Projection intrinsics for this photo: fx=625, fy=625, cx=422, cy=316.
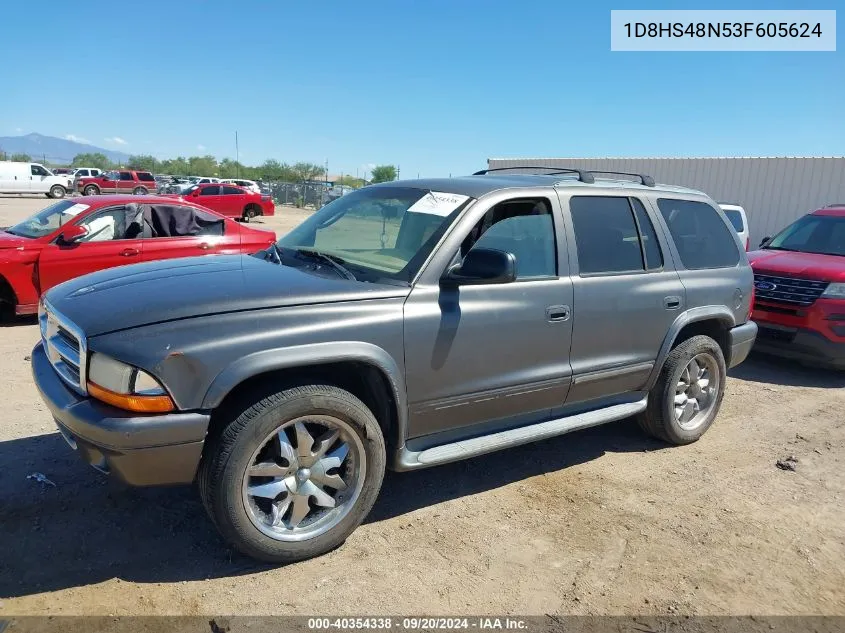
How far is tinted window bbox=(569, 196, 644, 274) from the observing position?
3.95 m

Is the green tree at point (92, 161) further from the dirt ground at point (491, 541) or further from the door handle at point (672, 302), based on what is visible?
the door handle at point (672, 302)

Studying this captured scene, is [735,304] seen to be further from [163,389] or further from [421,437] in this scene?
[163,389]

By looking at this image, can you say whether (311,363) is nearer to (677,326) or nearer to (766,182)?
(677,326)

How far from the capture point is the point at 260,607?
8.86 ft

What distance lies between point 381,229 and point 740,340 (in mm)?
3073

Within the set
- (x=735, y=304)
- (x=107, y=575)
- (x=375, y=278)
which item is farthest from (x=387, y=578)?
(x=735, y=304)

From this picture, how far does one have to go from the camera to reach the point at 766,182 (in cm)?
1678

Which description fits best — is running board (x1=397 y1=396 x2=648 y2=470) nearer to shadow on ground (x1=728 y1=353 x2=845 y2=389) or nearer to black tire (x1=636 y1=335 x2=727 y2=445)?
black tire (x1=636 y1=335 x2=727 y2=445)

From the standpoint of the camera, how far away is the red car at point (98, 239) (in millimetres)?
7043

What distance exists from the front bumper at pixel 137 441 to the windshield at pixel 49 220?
5592mm

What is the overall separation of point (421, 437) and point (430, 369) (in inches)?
16.1

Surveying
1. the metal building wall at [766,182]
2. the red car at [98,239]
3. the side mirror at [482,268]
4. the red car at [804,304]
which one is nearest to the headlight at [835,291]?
the red car at [804,304]

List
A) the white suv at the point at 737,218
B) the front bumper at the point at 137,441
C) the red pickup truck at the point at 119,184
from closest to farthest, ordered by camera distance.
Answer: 1. the front bumper at the point at 137,441
2. the white suv at the point at 737,218
3. the red pickup truck at the point at 119,184

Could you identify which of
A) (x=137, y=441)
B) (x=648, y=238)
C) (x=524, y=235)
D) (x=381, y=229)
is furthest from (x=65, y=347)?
(x=648, y=238)
